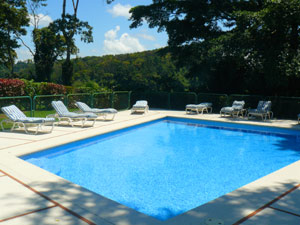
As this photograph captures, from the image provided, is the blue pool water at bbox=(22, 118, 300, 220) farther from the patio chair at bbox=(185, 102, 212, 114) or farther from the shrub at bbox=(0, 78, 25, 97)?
the shrub at bbox=(0, 78, 25, 97)

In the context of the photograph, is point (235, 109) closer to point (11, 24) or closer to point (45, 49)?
point (45, 49)

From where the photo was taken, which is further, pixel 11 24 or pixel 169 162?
pixel 11 24

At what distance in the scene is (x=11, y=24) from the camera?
27.9 metres

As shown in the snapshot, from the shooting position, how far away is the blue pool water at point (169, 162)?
18.7ft

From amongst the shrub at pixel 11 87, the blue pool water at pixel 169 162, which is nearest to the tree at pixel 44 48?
the shrub at pixel 11 87

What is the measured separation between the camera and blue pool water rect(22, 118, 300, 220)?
18.7ft

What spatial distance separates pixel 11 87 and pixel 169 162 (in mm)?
11332

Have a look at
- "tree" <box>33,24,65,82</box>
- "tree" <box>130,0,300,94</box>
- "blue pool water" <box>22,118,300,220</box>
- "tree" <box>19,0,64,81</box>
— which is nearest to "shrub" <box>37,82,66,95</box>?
"tree" <box>130,0,300,94</box>

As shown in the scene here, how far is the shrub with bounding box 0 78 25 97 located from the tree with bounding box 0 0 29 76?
12525 mm

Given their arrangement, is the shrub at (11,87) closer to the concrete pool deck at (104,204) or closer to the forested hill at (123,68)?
the concrete pool deck at (104,204)

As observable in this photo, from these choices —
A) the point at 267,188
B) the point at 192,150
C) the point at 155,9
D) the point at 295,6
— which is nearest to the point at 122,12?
the point at 155,9

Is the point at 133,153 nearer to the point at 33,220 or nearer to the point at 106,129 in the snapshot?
the point at 106,129

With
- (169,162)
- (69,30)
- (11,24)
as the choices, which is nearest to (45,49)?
(11,24)

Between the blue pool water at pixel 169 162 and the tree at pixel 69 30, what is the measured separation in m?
14.4
